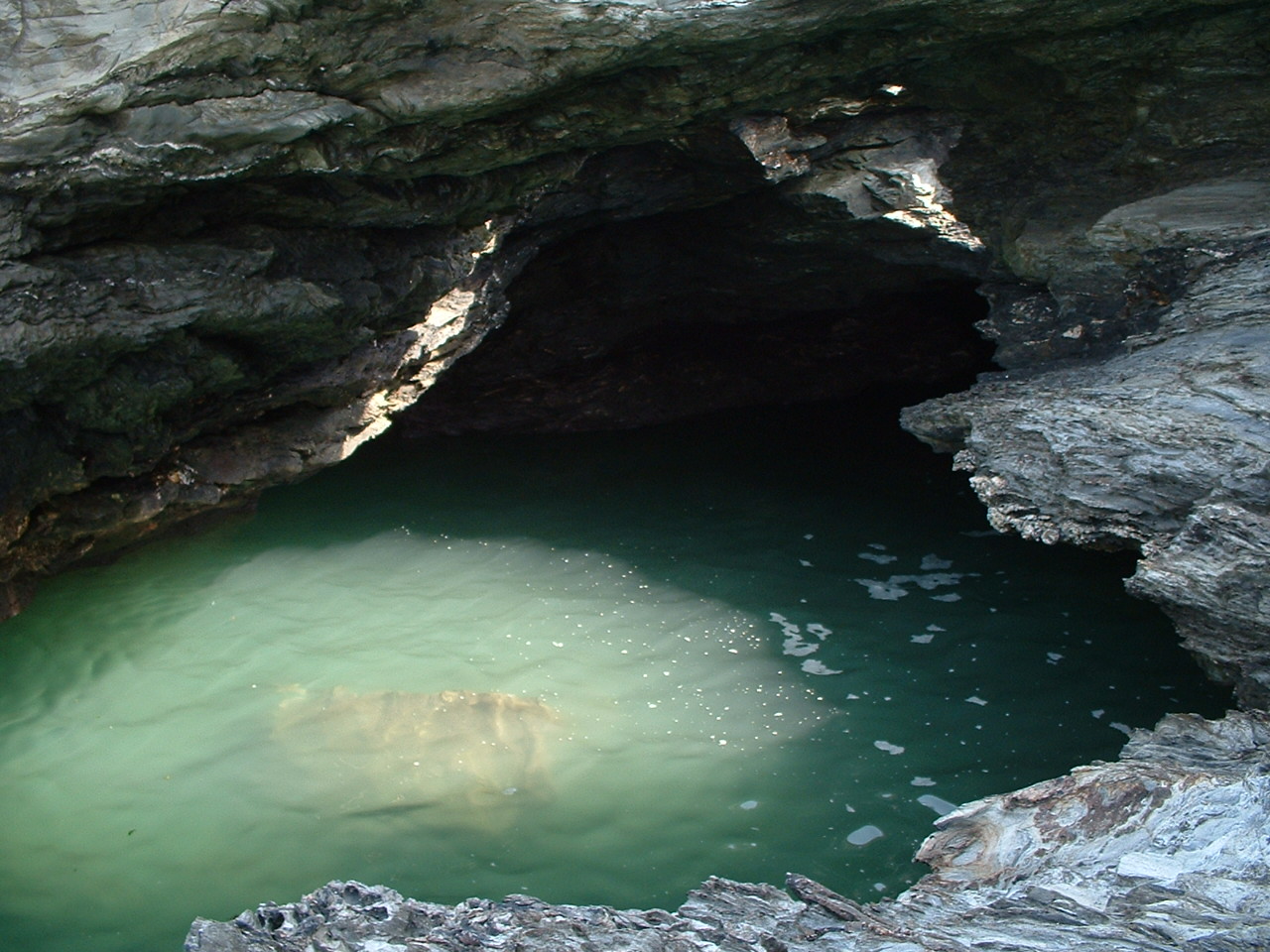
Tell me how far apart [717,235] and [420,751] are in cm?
503

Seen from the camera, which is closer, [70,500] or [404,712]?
[404,712]

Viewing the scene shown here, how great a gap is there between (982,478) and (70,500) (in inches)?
216

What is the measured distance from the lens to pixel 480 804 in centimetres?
473

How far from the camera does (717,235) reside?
8422 millimetres

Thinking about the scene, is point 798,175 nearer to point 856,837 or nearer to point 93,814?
point 856,837

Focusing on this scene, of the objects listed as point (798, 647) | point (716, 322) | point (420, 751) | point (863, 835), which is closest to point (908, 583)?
point (798, 647)

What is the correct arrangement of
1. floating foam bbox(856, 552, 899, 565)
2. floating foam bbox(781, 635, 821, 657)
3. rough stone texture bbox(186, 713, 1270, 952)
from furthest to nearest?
1. floating foam bbox(856, 552, 899, 565)
2. floating foam bbox(781, 635, 821, 657)
3. rough stone texture bbox(186, 713, 1270, 952)

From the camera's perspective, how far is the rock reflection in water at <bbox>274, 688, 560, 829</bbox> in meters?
4.76

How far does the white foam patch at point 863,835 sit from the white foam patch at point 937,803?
0.29m

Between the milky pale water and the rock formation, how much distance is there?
2.36 feet

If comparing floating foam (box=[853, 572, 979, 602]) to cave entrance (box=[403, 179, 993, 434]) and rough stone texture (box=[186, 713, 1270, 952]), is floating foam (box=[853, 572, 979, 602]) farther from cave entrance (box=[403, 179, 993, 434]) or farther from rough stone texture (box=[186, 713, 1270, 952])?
rough stone texture (box=[186, 713, 1270, 952])

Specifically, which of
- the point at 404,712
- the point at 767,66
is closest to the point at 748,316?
the point at 767,66

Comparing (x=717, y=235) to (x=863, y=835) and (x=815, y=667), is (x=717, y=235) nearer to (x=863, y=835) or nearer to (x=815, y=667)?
(x=815, y=667)

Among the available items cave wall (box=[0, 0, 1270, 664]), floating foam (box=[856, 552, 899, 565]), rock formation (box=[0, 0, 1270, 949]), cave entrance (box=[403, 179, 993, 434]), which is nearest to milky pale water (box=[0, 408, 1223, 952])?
floating foam (box=[856, 552, 899, 565])
